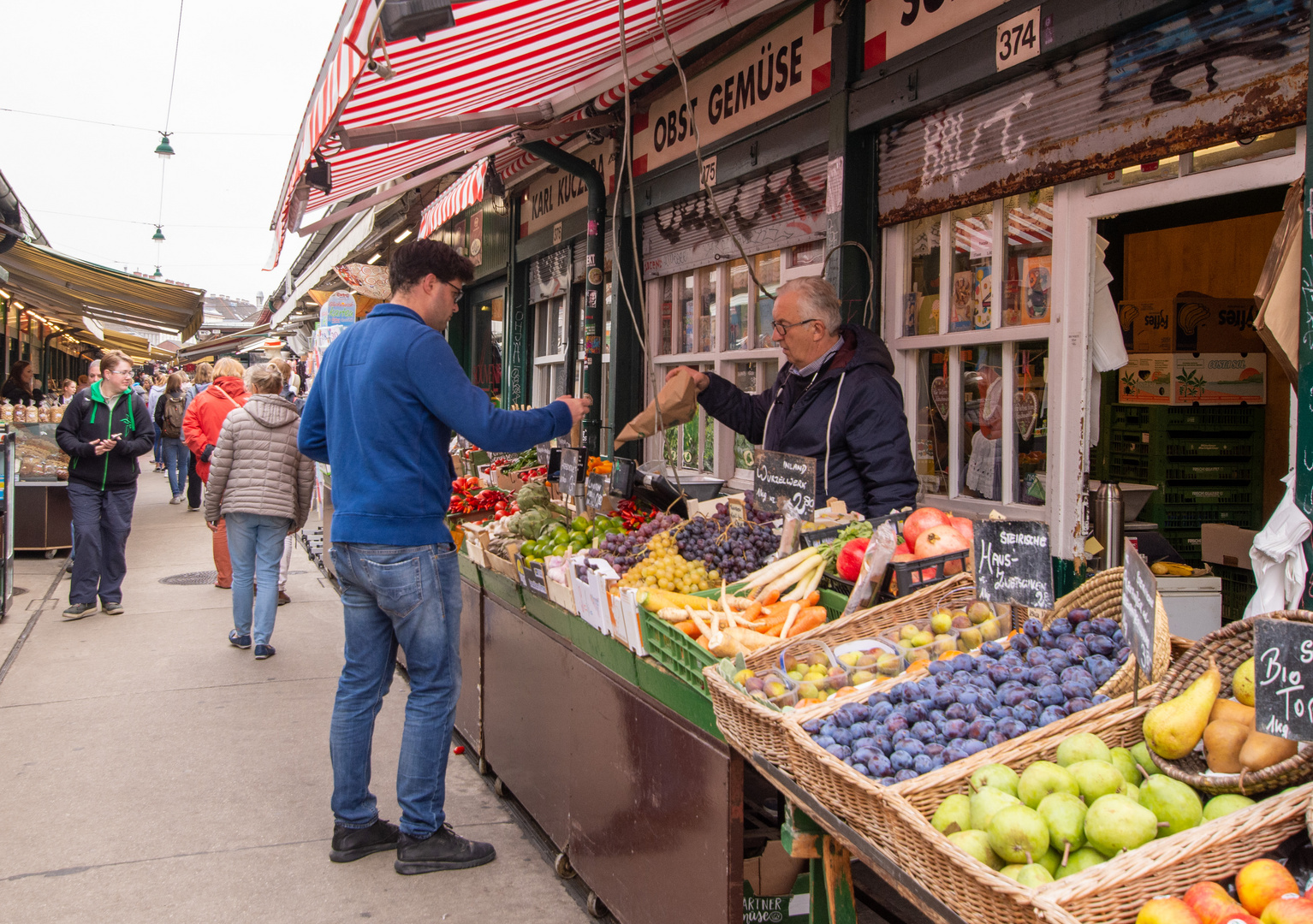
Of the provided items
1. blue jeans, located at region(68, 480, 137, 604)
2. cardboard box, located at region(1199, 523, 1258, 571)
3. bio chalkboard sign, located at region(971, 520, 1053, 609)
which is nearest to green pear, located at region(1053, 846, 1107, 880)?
bio chalkboard sign, located at region(971, 520, 1053, 609)

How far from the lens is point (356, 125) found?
4984 mm

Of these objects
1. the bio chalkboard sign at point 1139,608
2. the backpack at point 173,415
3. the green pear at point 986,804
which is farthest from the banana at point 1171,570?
the backpack at point 173,415

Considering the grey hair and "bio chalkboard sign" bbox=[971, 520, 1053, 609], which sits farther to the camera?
the grey hair

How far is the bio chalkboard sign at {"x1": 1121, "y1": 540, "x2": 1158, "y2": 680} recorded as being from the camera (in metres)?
1.84

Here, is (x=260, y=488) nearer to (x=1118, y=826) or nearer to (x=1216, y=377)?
(x=1118, y=826)

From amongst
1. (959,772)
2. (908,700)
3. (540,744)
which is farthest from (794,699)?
(540,744)

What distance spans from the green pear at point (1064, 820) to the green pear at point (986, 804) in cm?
5

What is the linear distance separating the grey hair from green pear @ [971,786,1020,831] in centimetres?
264

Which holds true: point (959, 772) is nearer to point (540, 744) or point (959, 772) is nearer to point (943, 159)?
point (540, 744)

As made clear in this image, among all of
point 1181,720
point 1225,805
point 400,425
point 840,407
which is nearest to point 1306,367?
point 1181,720

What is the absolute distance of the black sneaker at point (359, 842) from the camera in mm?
3611

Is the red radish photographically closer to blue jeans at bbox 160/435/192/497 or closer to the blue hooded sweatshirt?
the blue hooded sweatshirt

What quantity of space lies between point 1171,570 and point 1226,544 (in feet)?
2.58

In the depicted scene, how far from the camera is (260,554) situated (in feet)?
20.8
